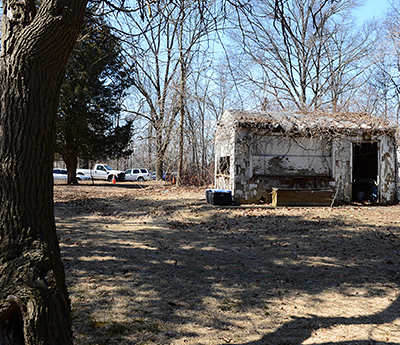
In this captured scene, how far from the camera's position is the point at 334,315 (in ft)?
14.1

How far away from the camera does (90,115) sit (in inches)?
954

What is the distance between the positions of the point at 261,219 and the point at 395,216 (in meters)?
4.41

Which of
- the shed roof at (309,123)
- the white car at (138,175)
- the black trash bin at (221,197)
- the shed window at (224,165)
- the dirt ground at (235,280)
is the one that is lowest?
the dirt ground at (235,280)

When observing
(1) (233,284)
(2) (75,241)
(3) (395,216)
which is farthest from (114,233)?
(3) (395,216)

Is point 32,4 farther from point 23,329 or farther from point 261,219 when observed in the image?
point 261,219

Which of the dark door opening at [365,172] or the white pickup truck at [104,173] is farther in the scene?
the white pickup truck at [104,173]

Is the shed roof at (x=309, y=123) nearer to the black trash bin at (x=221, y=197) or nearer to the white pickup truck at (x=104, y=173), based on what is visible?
the black trash bin at (x=221, y=197)

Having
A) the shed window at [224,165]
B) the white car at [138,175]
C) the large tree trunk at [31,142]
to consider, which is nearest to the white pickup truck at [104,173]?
the white car at [138,175]

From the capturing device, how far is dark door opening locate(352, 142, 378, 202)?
14.7m

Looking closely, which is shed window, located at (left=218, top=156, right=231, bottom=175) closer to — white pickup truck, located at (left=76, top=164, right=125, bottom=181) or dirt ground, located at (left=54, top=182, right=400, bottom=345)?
dirt ground, located at (left=54, top=182, right=400, bottom=345)

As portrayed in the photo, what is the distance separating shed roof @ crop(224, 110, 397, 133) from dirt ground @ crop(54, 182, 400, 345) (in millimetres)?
4308

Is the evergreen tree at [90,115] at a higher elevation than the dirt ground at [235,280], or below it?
higher

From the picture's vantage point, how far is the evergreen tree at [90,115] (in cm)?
2317

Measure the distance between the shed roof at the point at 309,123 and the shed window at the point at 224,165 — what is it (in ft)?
6.74
